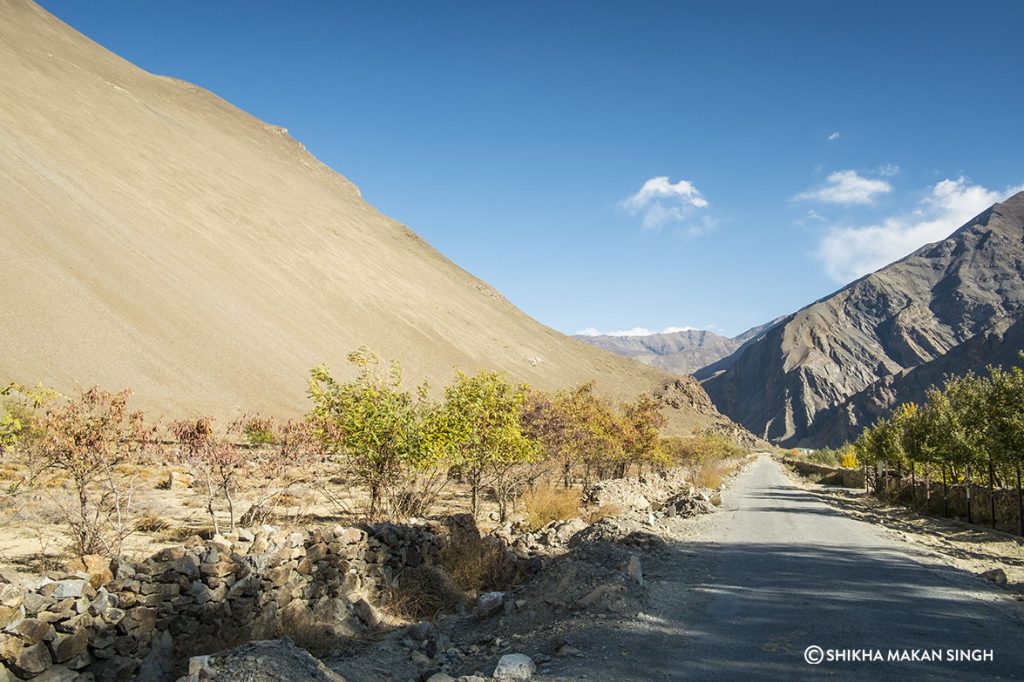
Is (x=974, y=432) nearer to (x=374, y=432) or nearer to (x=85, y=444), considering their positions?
(x=374, y=432)

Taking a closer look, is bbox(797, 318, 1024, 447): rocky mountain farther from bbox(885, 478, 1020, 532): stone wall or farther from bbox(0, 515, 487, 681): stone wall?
bbox(0, 515, 487, 681): stone wall

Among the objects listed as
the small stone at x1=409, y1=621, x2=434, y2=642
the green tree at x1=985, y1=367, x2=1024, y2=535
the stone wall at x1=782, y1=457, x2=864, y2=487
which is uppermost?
the green tree at x1=985, y1=367, x2=1024, y2=535

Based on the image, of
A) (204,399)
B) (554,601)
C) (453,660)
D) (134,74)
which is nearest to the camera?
(453,660)

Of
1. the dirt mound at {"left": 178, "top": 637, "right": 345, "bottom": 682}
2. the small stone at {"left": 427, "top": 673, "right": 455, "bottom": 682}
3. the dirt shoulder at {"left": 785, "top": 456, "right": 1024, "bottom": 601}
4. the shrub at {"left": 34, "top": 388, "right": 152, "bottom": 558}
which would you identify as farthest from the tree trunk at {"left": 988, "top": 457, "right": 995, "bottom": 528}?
the shrub at {"left": 34, "top": 388, "right": 152, "bottom": 558}

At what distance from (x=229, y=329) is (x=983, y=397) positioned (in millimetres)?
54454

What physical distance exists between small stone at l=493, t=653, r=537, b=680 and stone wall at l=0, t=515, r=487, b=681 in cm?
358

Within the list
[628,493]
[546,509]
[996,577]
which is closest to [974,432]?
[628,493]

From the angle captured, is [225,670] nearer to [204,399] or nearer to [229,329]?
[204,399]

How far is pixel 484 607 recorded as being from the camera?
9.40m

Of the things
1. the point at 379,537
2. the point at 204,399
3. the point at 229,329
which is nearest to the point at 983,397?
the point at 379,537

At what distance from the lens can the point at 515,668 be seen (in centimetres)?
668

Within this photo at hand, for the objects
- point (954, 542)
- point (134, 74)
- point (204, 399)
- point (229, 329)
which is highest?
point (134, 74)

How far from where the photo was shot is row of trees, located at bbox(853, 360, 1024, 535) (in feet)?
59.3

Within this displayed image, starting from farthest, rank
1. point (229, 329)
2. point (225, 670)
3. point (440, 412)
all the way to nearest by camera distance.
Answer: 1. point (229, 329)
2. point (440, 412)
3. point (225, 670)
